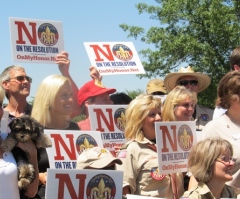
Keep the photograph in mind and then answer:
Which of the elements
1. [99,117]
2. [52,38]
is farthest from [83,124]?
[52,38]

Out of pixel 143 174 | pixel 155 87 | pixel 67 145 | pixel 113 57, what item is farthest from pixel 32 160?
pixel 155 87

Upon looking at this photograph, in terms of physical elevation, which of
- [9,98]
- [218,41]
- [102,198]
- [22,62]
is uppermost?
[218,41]

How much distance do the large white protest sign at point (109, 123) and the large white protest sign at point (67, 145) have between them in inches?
24.3

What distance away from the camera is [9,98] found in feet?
19.8

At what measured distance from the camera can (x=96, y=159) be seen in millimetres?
4367

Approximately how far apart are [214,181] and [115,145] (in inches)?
68.4

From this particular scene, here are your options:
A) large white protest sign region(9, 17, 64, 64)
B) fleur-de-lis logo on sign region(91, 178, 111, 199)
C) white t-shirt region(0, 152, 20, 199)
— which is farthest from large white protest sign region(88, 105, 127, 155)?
white t-shirt region(0, 152, 20, 199)

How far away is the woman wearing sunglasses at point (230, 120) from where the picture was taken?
5031 mm

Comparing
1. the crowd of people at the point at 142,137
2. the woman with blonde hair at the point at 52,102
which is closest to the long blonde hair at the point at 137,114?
the crowd of people at the point at 142,137

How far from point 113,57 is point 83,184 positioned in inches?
134

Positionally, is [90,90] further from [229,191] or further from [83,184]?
[83,184]

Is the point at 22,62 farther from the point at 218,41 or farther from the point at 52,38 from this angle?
the point at 218,41

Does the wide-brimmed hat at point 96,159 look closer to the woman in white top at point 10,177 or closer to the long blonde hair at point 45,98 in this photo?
the woman in white top at point 10,177

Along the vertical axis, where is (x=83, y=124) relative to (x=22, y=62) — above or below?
below
